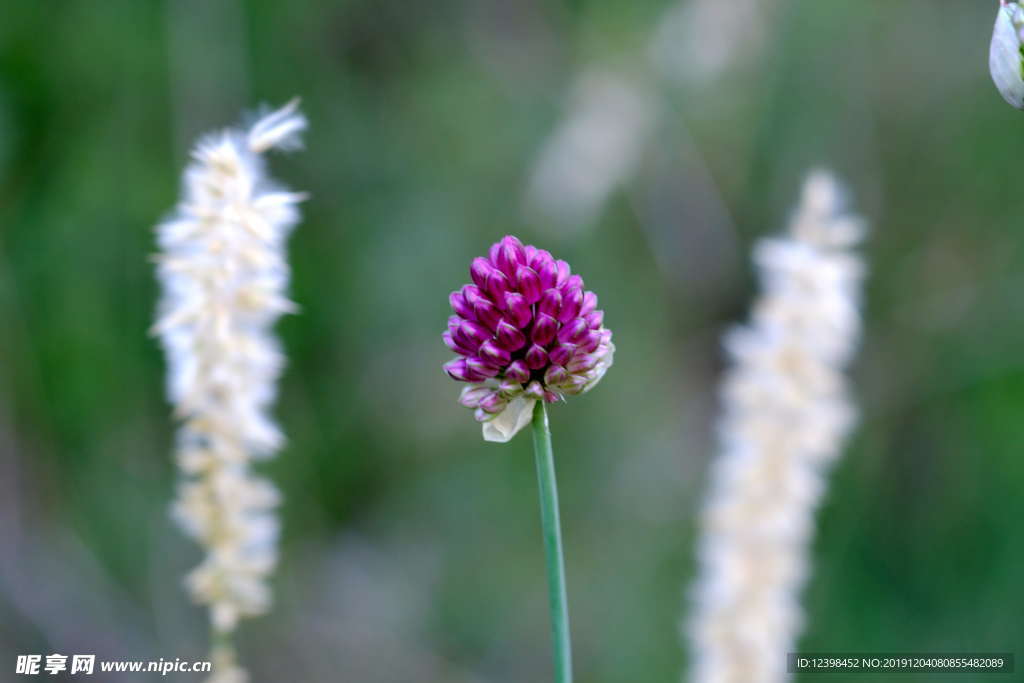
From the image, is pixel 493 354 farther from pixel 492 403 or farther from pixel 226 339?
pixel 226 339

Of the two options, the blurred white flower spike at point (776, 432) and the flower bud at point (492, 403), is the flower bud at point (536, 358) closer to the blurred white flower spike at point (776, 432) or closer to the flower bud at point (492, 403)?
the flower bud at point (492, 403)

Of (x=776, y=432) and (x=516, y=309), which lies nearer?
(x=516, y=309)

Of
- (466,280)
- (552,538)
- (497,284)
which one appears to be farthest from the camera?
(466,280)

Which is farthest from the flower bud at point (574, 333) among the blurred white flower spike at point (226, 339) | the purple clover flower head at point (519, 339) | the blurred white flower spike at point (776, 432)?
the blurred white flower spike at point (776, 432)

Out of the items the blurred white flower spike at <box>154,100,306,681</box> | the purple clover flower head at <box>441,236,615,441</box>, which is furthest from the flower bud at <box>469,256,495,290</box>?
the blurred white flower spike at <box>154,100,306,681</box>

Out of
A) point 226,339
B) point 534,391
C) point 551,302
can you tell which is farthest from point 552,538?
point 226,339

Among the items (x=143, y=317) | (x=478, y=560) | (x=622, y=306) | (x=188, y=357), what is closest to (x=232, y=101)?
(x=143, y=317)
